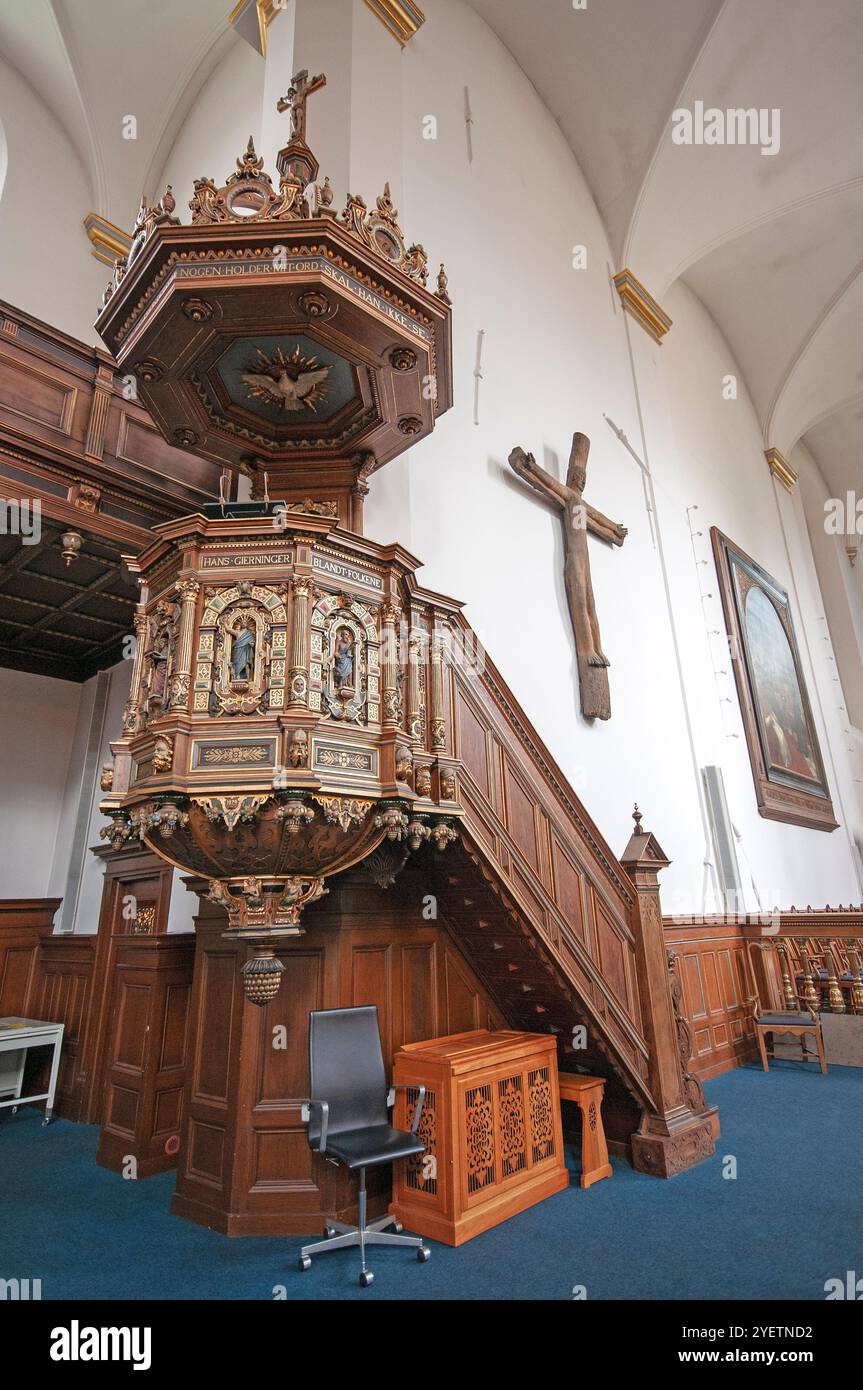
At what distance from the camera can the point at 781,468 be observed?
590 inches

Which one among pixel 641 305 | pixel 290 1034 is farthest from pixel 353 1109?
pixel 641 305

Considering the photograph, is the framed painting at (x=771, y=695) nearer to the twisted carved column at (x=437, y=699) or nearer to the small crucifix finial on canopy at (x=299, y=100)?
the twisted carved column at (x=437, y=699)

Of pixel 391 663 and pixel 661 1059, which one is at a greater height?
pixel 391 663

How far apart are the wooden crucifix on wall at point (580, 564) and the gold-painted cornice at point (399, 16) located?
4007 mm

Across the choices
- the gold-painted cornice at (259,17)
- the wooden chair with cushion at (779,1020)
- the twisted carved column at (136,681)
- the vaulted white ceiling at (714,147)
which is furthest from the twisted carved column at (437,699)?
the vaulted white ceiling at (714,147)

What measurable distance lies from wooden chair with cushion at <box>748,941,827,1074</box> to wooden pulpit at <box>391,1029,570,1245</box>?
4284mm

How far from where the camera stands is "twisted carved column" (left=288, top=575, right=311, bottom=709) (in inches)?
131

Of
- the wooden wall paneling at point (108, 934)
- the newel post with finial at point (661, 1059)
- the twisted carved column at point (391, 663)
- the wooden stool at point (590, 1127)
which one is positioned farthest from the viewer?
the wooden wall paneling at point (108, 934)

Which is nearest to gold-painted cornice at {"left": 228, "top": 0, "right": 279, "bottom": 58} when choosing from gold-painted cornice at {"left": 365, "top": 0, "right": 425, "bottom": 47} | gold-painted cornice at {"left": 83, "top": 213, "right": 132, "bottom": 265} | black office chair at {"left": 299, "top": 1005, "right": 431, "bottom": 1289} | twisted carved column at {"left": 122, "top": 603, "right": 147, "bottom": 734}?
gold-painted cornice at {"left": 365, "top": 0, "right": 425, "bottom": 47}

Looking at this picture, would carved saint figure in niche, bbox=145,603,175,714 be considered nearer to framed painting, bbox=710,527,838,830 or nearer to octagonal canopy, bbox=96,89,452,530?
octagonal canopy, bbox=96,89,452,530

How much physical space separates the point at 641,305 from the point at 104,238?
694cm

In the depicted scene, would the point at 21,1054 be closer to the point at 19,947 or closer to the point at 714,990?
the point at 19,947

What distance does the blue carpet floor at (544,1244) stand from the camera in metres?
3.21
